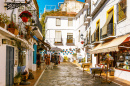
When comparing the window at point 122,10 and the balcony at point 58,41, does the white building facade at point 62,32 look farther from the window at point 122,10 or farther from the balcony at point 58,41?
the window at point 122,10

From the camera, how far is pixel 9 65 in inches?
340

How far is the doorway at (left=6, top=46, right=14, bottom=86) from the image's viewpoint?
8.30 metres

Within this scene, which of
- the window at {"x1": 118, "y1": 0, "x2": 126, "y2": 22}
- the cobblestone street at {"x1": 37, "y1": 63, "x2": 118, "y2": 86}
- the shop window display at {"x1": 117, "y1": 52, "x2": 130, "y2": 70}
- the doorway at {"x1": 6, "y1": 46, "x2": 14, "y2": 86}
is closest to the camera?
the doorway at {"x1": 6, "y1": 46, "x2": 14, "y2": 86}

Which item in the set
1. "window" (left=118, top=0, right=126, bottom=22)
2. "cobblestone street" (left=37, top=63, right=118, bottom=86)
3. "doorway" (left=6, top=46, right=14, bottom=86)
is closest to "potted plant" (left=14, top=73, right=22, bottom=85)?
"doorway" (left=6, top=46, right=14, bottom=86)

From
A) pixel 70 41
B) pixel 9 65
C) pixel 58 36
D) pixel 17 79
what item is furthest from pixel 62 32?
pixel 9 65

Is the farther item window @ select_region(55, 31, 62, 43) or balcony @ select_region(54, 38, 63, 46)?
window @ select_region(55, 31, 62, 43)

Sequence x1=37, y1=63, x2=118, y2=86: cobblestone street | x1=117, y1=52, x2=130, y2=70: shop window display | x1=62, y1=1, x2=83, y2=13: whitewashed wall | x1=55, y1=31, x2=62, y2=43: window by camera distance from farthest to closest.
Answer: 1. x1=62, y1=1, x2=83, y2=13: whitewashed wall
2. x1=55, y1=31, x2=62, y2=43: window
3. x1=117, y1=52, x2=130, y2=70: shop window display
4. x1=37, y1=63, x2=118, y2=86: cobblestone street

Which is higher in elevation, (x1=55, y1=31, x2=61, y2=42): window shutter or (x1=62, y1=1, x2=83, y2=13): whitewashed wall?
(x1=62, y1=1, x2=83, y2=13): whitewashed wall

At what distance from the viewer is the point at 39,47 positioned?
21.5 meters

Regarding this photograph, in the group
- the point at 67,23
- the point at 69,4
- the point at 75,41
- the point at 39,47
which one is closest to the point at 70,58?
the point at 75,41

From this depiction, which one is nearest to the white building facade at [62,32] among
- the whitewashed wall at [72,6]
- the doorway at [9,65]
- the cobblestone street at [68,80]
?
the whitewashed wall at [72,6]

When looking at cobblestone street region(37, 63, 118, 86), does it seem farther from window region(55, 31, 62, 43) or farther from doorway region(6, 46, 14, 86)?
window region(55, 31, 62, 43)

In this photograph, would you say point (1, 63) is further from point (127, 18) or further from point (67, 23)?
point (67, 23)

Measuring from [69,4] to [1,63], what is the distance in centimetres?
3369
